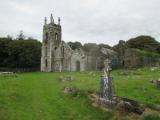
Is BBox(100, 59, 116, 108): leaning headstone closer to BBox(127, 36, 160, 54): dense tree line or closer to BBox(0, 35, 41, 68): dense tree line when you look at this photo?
BBox(0, 35, 41, 68): dense tree line

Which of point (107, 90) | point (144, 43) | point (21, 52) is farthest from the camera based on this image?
point (144, 43)

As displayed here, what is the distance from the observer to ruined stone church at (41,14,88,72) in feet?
273

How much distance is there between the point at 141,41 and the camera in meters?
102

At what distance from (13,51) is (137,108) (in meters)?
75.4

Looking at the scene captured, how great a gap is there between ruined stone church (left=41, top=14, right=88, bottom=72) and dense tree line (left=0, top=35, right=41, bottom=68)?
6442 millimetres

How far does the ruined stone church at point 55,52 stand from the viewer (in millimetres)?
83206

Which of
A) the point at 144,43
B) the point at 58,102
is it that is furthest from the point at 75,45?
the point at 58,102

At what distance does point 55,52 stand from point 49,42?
3.56m

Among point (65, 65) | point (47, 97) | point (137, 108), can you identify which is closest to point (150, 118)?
point (137, 108)

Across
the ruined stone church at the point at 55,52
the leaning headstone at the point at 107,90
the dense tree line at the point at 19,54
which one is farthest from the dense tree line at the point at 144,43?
the leaning headstone at the point at 107,90

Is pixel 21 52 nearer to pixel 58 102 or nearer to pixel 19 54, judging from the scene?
pixel 19 54

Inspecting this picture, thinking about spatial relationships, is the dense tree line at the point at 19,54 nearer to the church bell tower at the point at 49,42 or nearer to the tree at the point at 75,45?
the church bell tower at the point at 49,42

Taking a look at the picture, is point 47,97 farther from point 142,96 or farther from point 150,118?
point 150,118

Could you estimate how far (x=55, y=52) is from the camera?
3462 inches
